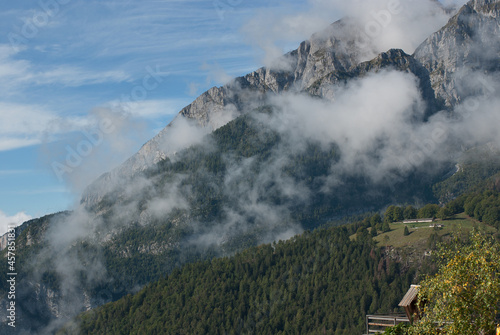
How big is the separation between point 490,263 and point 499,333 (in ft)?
19.0

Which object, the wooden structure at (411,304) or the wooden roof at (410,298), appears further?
the wooden structure at (411,304)

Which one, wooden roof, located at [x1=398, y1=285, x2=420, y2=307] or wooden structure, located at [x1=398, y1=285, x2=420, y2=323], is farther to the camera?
wooden structure, located at [x1=398, y1=285, x2=420, y2=323]

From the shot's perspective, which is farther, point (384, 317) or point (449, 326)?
point (384, 317)

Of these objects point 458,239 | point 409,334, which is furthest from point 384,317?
point 458,239

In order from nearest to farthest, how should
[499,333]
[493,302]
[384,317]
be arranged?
[499,333] → [493,302] → [384,317]

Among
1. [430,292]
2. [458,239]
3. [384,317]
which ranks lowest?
[384,317]

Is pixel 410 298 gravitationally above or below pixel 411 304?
above

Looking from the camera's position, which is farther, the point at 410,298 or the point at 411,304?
the point at 411,304

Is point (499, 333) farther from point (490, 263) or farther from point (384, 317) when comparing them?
point (384, 317)

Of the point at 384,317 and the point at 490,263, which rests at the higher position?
the point at 490,263

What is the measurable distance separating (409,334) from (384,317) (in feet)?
34.6

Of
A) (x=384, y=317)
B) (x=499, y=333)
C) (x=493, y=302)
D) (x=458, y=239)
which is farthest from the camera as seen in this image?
(x=384, y=317)

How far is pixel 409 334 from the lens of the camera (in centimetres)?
3656

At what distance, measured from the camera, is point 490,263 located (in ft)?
108
